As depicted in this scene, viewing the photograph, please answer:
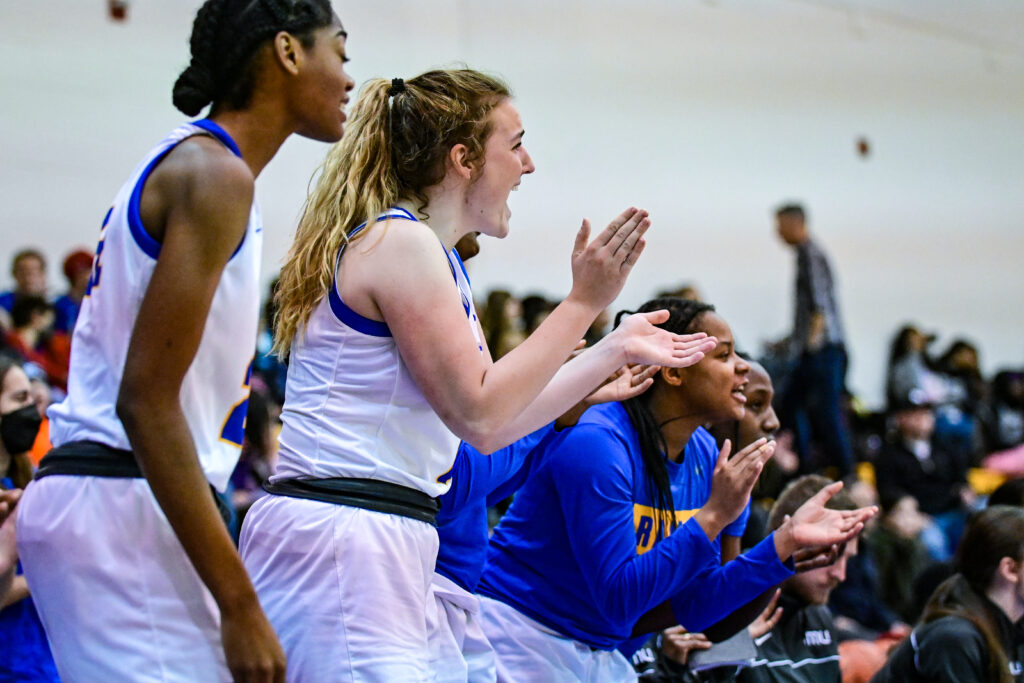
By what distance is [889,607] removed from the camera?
6.15 metres

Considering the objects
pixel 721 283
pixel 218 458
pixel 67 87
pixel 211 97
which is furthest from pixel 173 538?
pixel 721 283

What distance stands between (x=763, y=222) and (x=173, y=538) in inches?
335

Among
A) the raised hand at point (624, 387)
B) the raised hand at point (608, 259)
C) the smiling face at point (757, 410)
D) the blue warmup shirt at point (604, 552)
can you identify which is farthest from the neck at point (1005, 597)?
the raised hand at point (608, 259)

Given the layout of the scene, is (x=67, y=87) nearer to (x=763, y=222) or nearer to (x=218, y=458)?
(x=763, y=222)

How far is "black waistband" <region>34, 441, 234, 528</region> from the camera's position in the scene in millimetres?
1469

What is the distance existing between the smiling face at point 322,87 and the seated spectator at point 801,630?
2192 mm

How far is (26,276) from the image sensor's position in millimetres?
6379

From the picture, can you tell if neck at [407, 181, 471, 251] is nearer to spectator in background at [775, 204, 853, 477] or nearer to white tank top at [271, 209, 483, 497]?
white tank top at [271, 209, 483, 497]

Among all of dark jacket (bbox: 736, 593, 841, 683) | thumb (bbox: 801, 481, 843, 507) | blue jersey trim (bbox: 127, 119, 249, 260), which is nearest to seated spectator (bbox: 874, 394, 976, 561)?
dark jacket (bbox: 736, 593, 841, 683)

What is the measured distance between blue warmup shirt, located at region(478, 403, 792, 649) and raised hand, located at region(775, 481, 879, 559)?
0.04 m

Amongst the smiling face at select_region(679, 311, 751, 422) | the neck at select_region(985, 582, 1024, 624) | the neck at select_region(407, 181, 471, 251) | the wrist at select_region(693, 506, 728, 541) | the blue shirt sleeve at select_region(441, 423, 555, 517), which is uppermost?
the neck at select_region(407, 181, 471, 251)

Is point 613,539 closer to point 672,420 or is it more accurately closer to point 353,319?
point 672,420

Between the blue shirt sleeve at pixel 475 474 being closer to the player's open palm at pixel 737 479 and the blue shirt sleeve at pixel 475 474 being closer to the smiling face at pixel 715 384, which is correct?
the player's open palm at pixel 737 479

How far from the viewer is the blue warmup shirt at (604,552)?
2.50 meters
